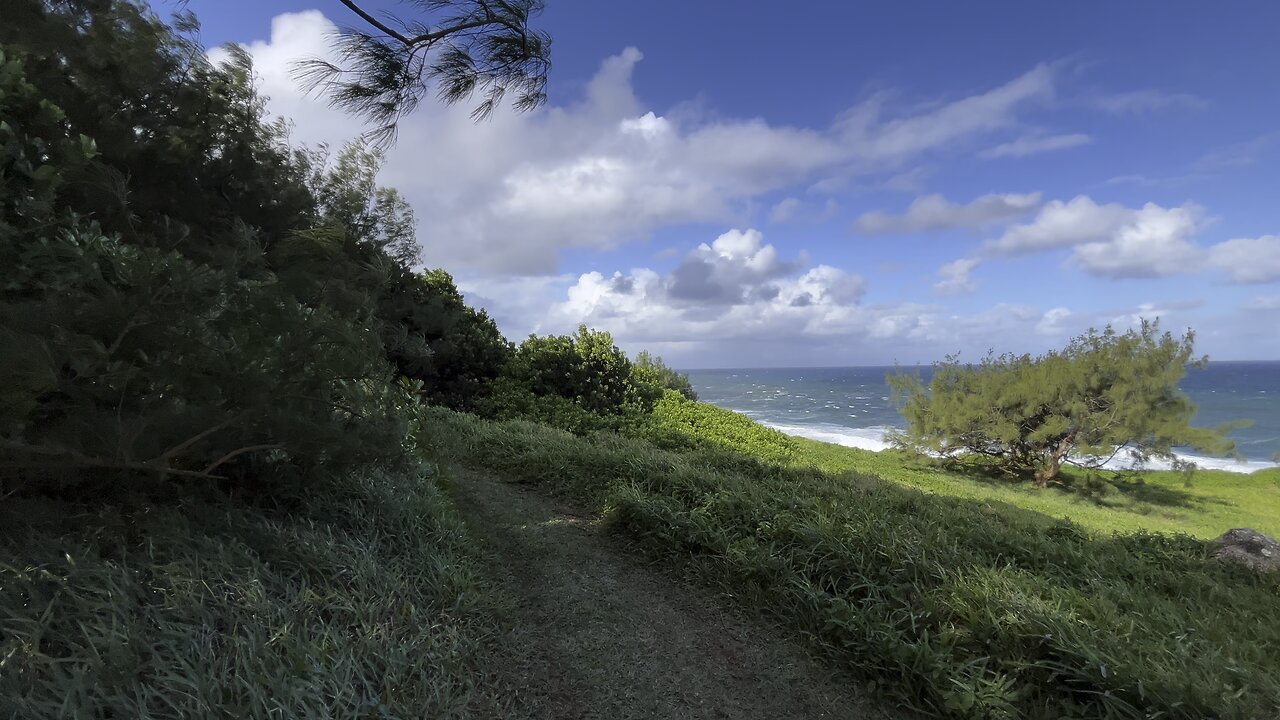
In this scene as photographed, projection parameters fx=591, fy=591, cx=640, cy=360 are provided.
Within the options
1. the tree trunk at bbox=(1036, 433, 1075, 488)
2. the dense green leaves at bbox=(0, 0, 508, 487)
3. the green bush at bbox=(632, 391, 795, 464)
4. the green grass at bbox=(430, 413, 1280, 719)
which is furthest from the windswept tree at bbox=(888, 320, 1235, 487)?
the dense green leaves at bbox=(0, 0, 508, 487)

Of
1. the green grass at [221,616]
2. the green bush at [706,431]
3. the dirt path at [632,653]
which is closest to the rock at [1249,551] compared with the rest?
the dirt path at [632,653]

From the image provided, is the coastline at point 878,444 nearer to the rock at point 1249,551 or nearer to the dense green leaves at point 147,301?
the rock at point 1249,551

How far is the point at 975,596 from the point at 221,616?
136 inches

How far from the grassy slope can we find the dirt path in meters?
7.51

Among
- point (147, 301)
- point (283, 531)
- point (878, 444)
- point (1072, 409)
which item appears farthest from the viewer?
point (878, 444)

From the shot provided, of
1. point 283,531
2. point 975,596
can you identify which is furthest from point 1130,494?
point 283,531

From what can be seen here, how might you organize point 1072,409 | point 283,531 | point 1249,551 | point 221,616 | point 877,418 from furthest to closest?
point 877,418, point 1072,409, point 1249,551, point 283,531, point 221,616

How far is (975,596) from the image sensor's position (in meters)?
3.04

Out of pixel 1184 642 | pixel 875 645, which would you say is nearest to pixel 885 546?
pixel 875 645

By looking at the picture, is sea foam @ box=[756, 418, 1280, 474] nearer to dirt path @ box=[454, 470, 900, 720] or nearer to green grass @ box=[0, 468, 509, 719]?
dirt path @ box=[454, 470, 900, 720]

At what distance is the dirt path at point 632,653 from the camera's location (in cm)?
271

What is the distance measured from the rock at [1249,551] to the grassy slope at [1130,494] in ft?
20.9

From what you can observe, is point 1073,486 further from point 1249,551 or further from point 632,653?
point 632,653

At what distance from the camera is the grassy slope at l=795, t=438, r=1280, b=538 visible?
444 inches
